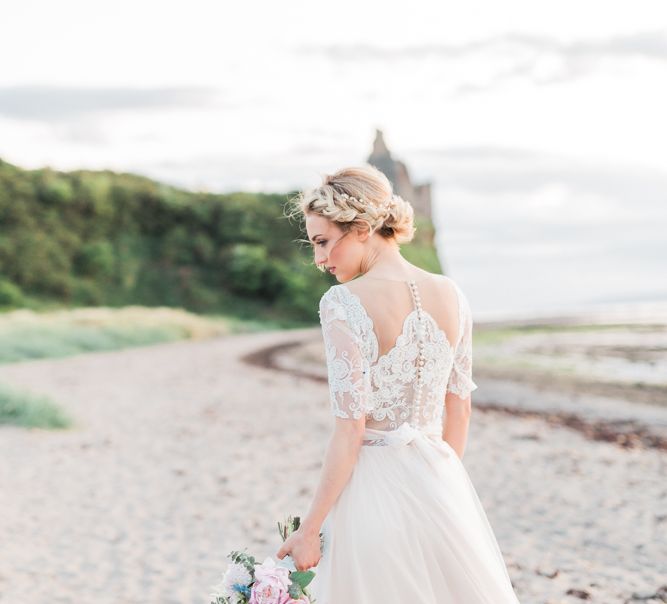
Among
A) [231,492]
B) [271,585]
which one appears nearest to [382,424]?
[271,585]

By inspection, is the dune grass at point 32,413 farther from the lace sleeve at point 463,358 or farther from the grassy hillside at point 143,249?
the grassy hillside at point 143,249

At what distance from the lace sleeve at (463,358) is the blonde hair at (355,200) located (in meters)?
0.41

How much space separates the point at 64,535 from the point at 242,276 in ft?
142

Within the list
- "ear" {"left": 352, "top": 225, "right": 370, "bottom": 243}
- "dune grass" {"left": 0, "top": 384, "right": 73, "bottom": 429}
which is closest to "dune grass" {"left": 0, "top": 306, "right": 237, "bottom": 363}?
"dune grass" {"left": 0, "top": 384, "right": 73, "bottom": 429}

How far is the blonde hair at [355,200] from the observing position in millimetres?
2701

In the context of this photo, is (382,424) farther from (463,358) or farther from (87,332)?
(87,332)

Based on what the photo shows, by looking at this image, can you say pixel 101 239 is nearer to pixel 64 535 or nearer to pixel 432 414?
pixel 64 535

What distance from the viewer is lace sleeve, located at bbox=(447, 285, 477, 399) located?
297cm

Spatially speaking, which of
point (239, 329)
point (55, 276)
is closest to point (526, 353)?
point (239, 329)

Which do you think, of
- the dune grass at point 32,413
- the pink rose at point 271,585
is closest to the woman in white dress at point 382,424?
the pink rose at point 271,585

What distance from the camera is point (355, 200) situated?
2.69 m

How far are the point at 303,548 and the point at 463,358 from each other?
0.88 meters

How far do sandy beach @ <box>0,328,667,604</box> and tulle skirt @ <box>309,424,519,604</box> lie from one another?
3.22 meters

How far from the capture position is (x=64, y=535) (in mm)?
7504
